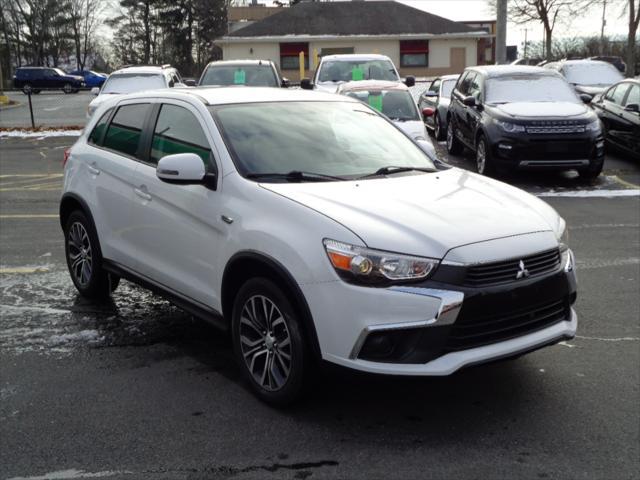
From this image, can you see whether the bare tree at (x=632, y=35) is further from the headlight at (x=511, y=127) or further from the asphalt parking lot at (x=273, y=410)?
the asphalt parking lot at (x=273, y=410)

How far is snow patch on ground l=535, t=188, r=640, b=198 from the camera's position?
11.5 metres

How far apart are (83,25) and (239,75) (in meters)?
74.5

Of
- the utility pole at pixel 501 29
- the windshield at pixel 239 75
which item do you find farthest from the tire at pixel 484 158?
the utility pole at pixel 501 29

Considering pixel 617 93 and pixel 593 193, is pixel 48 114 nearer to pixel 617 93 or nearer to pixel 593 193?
pixel 617 93

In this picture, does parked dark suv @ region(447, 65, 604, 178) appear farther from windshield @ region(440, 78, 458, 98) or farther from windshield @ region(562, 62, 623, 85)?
windshield @ region(562, 62, 623, 85)

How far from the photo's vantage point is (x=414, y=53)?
48.0 m

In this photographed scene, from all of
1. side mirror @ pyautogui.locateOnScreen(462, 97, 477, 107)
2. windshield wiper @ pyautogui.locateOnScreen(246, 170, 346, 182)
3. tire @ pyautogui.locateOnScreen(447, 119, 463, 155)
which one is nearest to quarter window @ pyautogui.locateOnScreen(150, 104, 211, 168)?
windshield wiper @ pyautogui.locateOnScreen(246, 170, 346, 182)

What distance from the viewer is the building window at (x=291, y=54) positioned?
47.6 meters

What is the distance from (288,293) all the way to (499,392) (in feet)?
4.63

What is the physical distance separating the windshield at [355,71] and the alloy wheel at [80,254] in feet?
36.3

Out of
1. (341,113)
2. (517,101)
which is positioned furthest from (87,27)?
(341,113)

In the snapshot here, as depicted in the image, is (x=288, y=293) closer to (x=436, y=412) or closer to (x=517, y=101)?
(x=436, y=412)

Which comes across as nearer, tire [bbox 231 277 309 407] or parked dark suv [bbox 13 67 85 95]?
tire [bbox 231 277 309 407]

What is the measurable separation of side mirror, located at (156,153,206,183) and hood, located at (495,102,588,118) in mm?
8671
